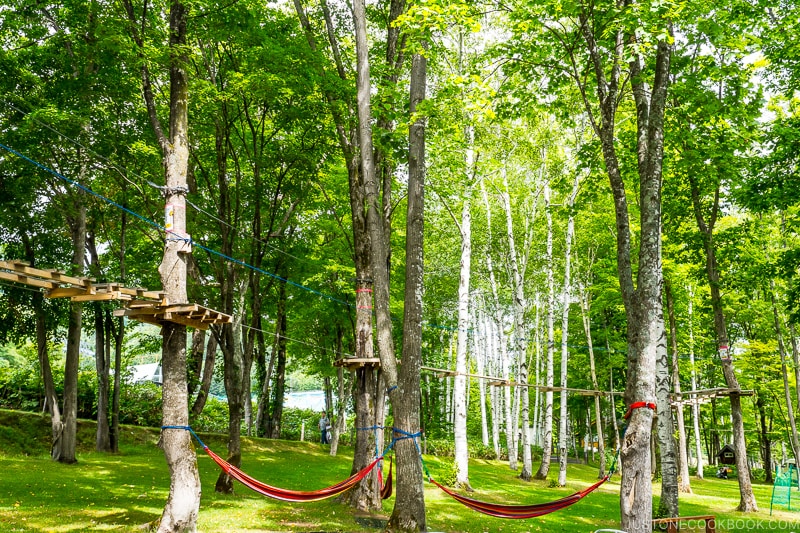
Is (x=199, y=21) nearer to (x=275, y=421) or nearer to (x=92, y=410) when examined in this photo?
(x=92, y=410)

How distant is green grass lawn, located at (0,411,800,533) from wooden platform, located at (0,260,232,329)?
2.49 m

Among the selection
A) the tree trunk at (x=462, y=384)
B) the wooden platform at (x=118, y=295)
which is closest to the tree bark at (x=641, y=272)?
the wooden platform at (x=118, y=295)

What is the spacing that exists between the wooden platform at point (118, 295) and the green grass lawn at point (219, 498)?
249cm

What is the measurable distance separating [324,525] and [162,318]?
360cm

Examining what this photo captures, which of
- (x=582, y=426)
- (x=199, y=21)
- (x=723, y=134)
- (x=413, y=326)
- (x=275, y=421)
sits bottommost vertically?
(x=582, y=426)

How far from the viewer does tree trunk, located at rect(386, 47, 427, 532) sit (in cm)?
696

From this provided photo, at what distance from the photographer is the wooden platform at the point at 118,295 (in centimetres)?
528

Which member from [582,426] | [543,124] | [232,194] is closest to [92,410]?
[232,194]

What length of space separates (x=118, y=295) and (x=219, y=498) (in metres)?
4.83

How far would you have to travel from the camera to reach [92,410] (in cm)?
1703

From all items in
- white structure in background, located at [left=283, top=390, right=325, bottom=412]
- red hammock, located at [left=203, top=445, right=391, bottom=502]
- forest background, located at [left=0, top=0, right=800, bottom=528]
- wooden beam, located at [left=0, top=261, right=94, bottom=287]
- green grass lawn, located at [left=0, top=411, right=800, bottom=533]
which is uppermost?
forest background, located at [left=0, top=0, right=800, bottom=528]

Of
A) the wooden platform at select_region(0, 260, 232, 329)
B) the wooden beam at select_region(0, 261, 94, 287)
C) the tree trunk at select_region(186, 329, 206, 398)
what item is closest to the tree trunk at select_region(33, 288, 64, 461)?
the wooden platform at select_region(0, 260, 232, 329)

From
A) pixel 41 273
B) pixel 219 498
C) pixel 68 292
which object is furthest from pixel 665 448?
pixel 41 273

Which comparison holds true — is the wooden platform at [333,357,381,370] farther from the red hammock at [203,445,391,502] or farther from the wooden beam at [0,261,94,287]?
the wooden beam at [0,261,94,287]
